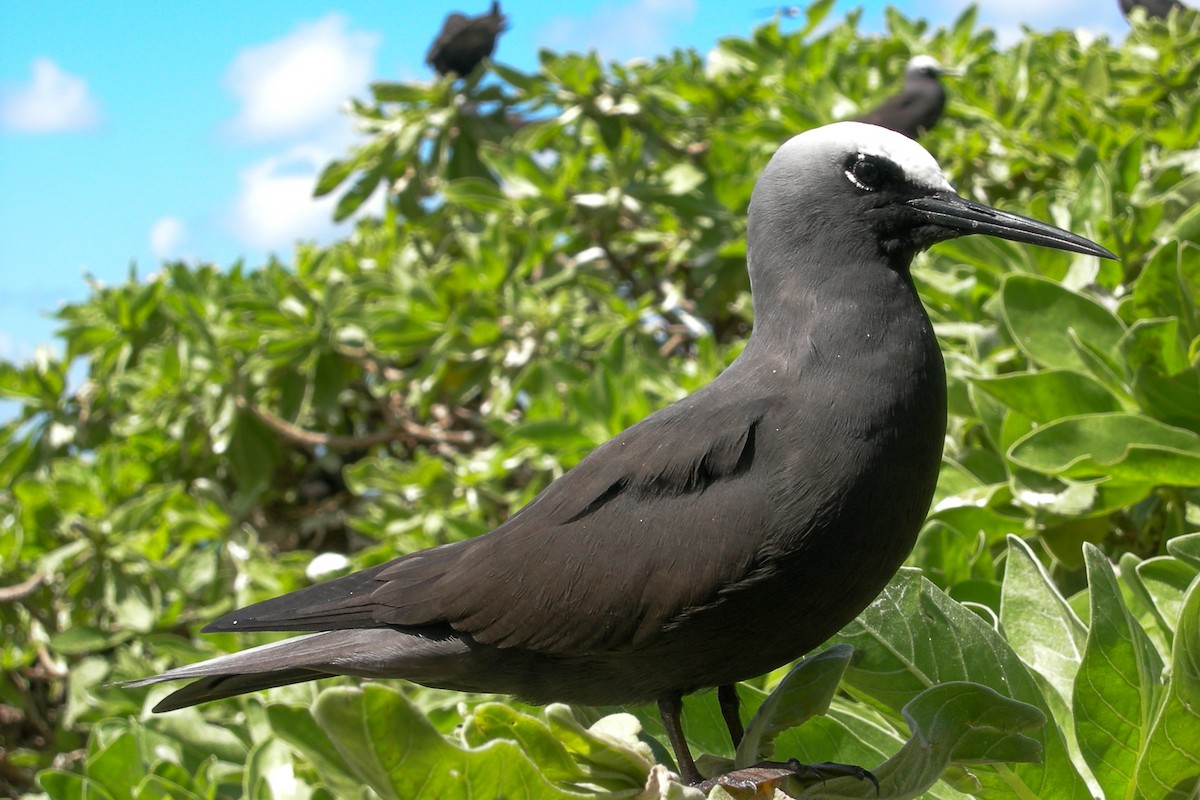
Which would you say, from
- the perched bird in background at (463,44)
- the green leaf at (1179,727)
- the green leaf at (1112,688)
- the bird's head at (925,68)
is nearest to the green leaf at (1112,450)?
the green leaf at (1112,688)

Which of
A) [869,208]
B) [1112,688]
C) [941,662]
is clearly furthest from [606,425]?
[1112,688]

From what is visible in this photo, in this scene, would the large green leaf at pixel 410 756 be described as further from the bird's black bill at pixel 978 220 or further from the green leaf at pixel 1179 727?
the bird's black bill at pixel 978 220

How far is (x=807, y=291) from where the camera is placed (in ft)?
5.37

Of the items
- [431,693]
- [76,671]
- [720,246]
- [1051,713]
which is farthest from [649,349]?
[1051,713]

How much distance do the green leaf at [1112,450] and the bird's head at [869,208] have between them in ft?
1.05

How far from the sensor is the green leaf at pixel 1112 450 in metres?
1.73

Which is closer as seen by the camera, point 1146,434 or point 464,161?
point 1146,434

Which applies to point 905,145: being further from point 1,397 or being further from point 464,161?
point 1,397

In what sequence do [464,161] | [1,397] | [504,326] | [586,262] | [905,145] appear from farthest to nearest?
[464,161] → [1,397] → [586,262] → [504,326] → [905,145]

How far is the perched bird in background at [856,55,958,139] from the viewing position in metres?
4.80

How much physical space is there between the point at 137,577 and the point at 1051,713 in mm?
2982

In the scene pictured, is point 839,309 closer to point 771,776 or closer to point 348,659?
point 771,776

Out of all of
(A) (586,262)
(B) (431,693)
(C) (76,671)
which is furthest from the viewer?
(A) (586,262)

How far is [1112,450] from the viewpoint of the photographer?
71.1 inches
